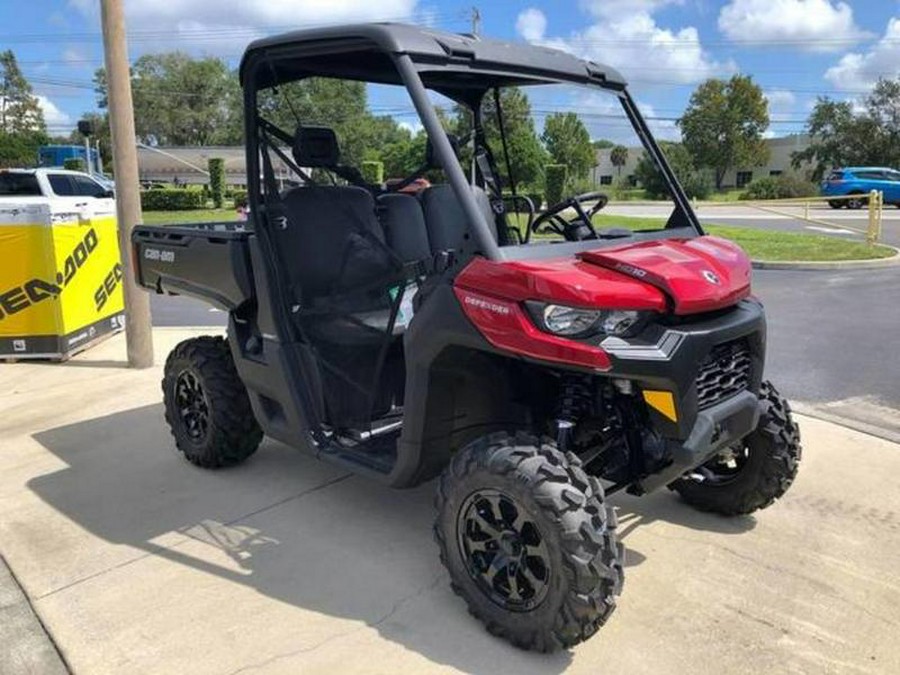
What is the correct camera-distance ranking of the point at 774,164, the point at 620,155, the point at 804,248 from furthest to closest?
the point at 774,164 < the point at 804,248 < the point at 620,155

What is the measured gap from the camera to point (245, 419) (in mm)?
4305

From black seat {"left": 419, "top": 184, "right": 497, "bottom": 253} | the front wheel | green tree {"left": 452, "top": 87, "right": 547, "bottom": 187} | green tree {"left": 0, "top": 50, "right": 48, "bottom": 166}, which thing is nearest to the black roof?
green tree {"left": 452, "top": 87, "right": 547, "bottom": 187}

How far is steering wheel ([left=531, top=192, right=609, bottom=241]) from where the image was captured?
11.2 feet

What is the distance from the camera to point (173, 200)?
112 feet

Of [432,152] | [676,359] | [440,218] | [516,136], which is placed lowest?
[676,359]

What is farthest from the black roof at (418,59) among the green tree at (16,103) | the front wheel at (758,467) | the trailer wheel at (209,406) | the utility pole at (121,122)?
the green tree at (16,103)

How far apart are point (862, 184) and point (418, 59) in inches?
1310

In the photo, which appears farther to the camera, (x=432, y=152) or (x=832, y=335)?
(x=832, y=335)

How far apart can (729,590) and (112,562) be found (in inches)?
103

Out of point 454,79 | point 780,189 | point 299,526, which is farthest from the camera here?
point 780,189

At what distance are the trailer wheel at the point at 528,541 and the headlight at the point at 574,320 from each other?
0.44m

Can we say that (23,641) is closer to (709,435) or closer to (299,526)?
(299,526)

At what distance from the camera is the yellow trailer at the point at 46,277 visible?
6.85 metres

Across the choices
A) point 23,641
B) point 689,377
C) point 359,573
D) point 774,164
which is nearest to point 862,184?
point 774,164
